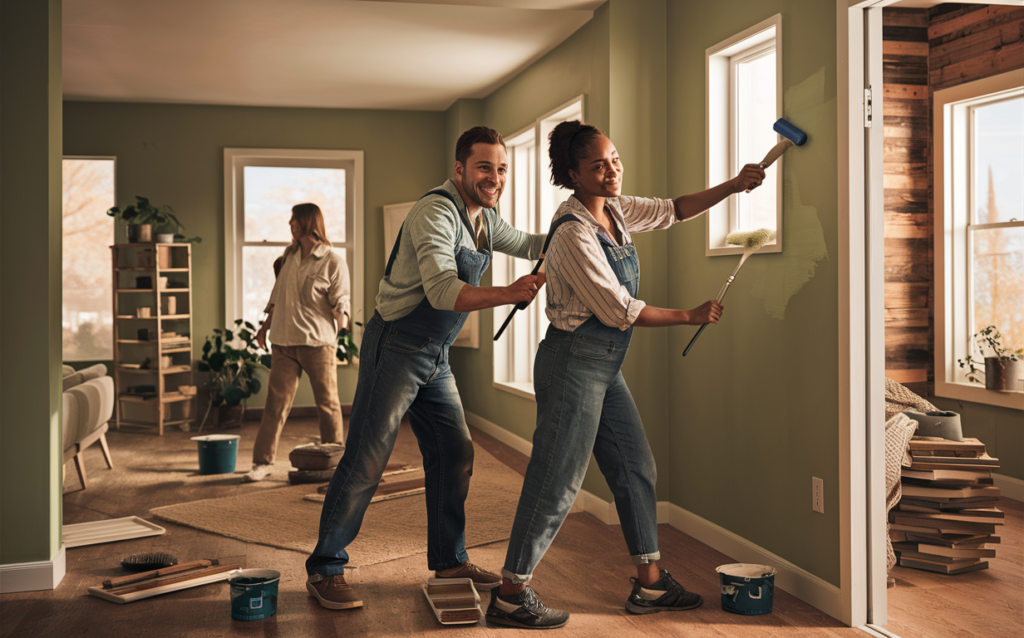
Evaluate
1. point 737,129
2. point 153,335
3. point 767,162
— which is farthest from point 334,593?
point 153,335

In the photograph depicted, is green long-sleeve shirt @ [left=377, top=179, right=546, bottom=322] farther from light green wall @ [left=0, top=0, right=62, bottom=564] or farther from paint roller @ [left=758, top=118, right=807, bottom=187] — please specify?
light green wall @ [left=0, top=0, right=62, bottom=564]

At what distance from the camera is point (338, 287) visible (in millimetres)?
5129

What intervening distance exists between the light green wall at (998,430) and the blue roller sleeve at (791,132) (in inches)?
104

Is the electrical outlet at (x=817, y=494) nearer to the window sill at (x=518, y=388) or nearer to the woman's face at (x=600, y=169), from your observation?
the woman's face at (x=600, y=169)

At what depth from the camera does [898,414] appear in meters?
3.45

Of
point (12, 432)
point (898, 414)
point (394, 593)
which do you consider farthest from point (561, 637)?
point (12, 432)

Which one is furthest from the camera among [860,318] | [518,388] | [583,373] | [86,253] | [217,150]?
[217,150]

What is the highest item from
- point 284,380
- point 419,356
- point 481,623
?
point 419,356

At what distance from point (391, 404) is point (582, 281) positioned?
0.76 meters

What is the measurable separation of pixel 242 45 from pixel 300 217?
1410mm

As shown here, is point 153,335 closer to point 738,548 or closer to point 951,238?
point 738,548

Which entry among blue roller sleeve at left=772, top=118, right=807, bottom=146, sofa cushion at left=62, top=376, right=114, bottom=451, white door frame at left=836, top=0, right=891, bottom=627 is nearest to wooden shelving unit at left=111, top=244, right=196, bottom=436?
sofa cushion at left=62, top=376, right=114, bottom=451

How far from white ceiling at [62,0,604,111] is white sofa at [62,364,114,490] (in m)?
2.15

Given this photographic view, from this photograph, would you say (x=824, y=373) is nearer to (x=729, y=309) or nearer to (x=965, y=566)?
(x=729, y=309)
